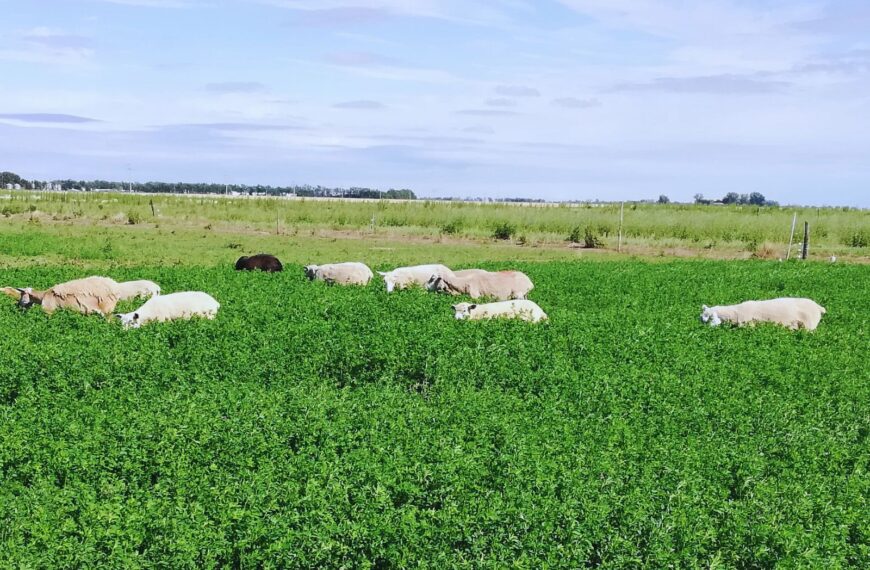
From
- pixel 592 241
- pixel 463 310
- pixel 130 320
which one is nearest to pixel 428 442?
pixel 463 310

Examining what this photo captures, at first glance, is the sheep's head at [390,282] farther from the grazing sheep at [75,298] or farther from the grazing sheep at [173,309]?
the grazing sheep at [75,298]

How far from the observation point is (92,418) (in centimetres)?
844

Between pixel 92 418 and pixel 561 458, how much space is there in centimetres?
541

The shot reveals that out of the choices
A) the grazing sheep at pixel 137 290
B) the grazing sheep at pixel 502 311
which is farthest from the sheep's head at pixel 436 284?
the grazing sheep at pixel 137 290

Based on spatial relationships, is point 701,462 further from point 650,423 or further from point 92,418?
point 92,418

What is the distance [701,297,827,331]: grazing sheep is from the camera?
15.1 m

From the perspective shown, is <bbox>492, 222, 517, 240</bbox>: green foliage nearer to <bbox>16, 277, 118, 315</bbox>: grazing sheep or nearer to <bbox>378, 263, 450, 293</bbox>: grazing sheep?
<bbox>378, 263, 450, 293</bbox>: grazing sheep

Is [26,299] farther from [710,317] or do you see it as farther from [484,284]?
[710,317]

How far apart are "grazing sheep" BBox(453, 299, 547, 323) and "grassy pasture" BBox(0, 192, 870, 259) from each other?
20417mm

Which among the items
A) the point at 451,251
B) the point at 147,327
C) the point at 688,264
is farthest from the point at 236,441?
the point at 451,251

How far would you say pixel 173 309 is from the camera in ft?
47.0

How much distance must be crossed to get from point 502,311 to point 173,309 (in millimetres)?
6570

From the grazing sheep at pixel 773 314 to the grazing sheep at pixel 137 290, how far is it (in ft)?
39.9

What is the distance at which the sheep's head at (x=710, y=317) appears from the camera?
14841 mm
